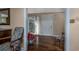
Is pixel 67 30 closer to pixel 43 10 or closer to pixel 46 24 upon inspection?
pixel 46 24

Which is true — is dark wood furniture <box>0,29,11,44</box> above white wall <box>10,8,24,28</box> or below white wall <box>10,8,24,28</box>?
below

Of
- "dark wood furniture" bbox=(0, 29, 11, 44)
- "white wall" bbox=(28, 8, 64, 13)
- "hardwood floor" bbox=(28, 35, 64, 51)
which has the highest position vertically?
"white wall" bbox=(28, 8, 64, 13)

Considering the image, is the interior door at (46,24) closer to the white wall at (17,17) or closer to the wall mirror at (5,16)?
the white wall at (17,17)

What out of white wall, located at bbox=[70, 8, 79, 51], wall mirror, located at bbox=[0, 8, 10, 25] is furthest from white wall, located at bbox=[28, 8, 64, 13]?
wall mirror, located at bbox=[0, 8, 10, 25]

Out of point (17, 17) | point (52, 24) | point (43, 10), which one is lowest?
point (52, 24)

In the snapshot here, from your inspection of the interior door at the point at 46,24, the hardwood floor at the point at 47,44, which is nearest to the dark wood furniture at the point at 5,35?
the hardwood floor at the point at 47,44

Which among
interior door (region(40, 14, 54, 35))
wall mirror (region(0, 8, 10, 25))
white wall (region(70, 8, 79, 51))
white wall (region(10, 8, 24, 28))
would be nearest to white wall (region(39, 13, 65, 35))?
interior door (region(40, 14, 54, 35))

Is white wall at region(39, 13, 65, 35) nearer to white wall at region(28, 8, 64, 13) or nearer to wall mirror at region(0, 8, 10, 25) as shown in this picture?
white wall at region(28, 8, 64, 13)

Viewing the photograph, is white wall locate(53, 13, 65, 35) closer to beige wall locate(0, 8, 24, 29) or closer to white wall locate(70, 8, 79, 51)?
white wall locate(70, 8, 79, 51)

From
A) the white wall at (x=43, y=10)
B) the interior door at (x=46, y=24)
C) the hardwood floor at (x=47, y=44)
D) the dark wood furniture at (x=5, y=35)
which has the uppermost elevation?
the white wall at (x=43, y=10)

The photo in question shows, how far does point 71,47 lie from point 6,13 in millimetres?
1124

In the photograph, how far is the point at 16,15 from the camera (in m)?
1.43

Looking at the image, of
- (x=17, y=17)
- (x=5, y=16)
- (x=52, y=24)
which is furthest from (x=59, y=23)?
(x=5, y=16)
